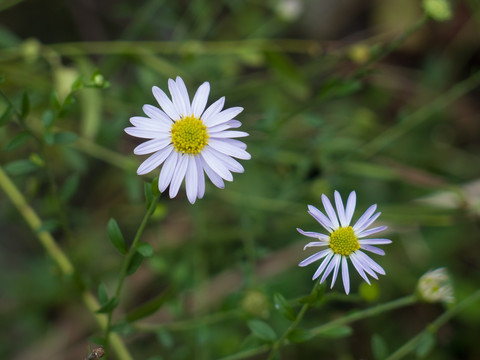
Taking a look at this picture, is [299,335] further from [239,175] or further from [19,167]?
[239,175]

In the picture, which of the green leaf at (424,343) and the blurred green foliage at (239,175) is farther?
the blurred green foliage at (239,175)

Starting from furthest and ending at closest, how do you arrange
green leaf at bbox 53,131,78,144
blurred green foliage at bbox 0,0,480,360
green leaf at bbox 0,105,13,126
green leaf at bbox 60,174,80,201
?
blurred green foliage at bbox 0,0,480,360 < green leaf at bbox 60,174,80,201 < green leaf at bbox 53,131,78,144 < green leaf at bbox 0,105,13,126

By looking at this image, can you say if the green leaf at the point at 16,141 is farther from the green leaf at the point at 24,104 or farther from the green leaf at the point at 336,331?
the green leaf at the point at 336,331

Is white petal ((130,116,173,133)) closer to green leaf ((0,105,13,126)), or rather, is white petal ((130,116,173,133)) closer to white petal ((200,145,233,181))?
white petal ((200,145,233,181))

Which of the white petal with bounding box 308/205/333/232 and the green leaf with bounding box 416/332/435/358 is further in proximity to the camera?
the green leaf with bounding box 416/332/435/358

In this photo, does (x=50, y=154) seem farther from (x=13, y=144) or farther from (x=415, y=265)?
(x=415, y=265)

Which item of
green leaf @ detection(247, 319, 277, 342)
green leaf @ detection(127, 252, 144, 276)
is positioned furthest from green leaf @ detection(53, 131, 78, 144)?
green leaf @ detection(247, 319, 277, 342)

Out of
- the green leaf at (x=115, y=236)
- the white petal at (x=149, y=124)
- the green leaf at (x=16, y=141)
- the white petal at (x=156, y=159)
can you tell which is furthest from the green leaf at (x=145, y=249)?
the green leaf at (x=16, y=141)
